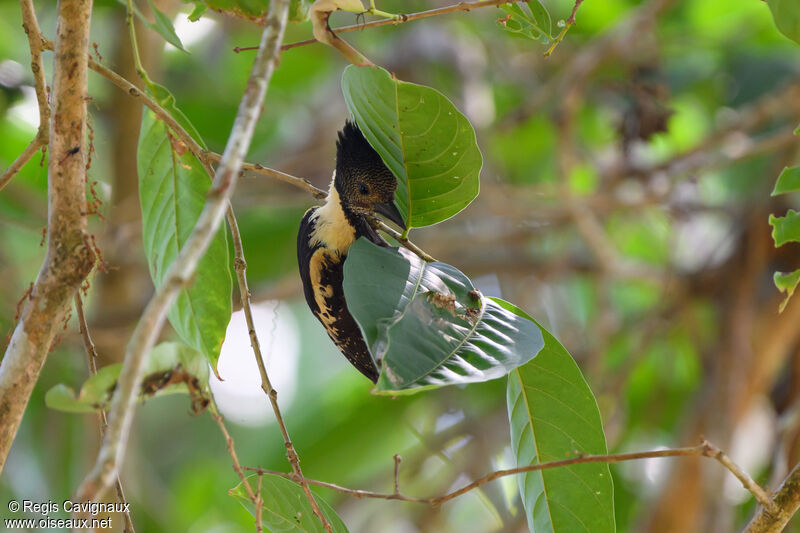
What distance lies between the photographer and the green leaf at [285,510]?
1153mm

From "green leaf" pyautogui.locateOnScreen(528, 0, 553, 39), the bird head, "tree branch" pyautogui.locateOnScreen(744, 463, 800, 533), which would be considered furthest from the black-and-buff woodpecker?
"tree branch" pyautogui.locateOnScreen(744, 463, 800, 533)

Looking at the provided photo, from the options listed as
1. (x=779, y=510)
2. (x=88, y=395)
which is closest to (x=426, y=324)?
(x=88, y=395)

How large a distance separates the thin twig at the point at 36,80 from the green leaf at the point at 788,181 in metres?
0.96

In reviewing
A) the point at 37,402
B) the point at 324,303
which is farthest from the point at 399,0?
the point at 324,303

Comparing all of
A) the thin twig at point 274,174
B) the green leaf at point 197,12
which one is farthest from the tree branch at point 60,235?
the green leaf at point 197,12

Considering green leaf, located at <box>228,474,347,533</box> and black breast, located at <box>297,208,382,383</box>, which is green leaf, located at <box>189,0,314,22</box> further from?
green leaf, located at <box>228,474,347,533</box>

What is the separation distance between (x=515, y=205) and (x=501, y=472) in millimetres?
1918

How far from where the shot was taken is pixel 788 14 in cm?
114

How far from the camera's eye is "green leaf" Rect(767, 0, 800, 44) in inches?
44.6

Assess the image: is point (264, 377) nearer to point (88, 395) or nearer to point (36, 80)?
point (88, 395)

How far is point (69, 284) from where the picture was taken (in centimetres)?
93

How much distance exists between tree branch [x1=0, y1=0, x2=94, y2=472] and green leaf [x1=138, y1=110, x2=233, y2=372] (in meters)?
0.24

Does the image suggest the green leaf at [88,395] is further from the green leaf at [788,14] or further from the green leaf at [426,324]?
the green leaf at [788,14]

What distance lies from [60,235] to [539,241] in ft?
9.24
